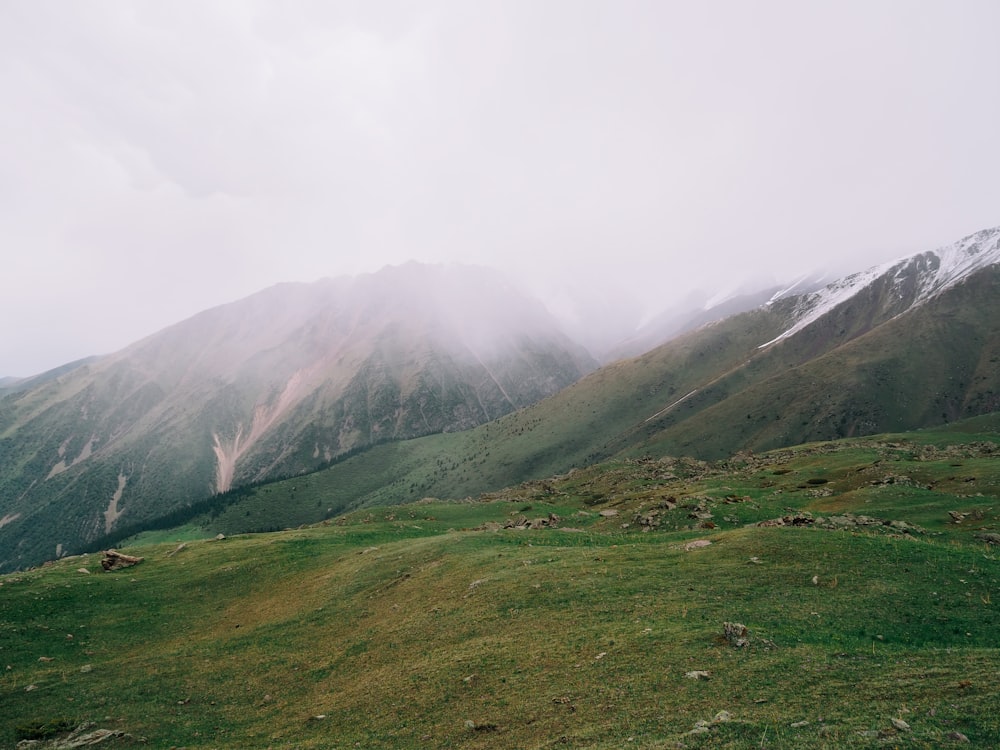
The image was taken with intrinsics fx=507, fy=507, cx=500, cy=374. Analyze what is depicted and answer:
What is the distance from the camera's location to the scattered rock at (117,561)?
49.6 metres

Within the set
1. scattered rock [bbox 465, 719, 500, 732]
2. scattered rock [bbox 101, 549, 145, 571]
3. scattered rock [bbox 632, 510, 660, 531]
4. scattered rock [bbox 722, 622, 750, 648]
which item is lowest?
scattered rock [bbox 632, 510, 660, 531]

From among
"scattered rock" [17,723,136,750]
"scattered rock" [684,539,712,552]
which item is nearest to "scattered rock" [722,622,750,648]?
"scattered rock" [684,539,712,552]

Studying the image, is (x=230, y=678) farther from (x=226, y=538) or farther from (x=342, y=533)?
(x=226, y=538)

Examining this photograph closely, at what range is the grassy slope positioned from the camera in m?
16.2

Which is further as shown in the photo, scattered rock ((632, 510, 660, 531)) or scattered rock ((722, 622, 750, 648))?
scattered rock ((632, 510, 660, 531))

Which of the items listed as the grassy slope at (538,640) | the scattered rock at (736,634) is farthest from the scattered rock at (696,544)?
the scattered rock at (736,634)

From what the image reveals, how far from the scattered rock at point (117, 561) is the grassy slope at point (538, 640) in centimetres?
345

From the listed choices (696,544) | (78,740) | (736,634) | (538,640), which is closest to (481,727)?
(538,640)

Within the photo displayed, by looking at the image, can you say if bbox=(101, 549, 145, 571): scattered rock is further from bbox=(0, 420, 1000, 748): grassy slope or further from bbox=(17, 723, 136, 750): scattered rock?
bbox=(17, 723, 136, 750): scattered rock

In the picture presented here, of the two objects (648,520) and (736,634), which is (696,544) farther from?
(648,520)

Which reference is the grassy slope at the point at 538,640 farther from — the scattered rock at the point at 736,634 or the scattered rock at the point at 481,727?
the scattered rock at the point at 736,634

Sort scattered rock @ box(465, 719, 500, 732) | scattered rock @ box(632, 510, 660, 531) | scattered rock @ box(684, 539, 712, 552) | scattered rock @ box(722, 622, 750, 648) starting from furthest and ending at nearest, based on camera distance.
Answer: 1. scattered rock @ box(632, 510, 660, 531)
2. scattered rock @ box(684, 539, 712, 552)
3. scattered rock @ box(722, 622, 750, 648)
4. scattered rock @ box(465, 719, 500, 732)

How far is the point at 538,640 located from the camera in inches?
929

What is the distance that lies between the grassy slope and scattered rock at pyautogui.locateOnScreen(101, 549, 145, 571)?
3.45 metres
